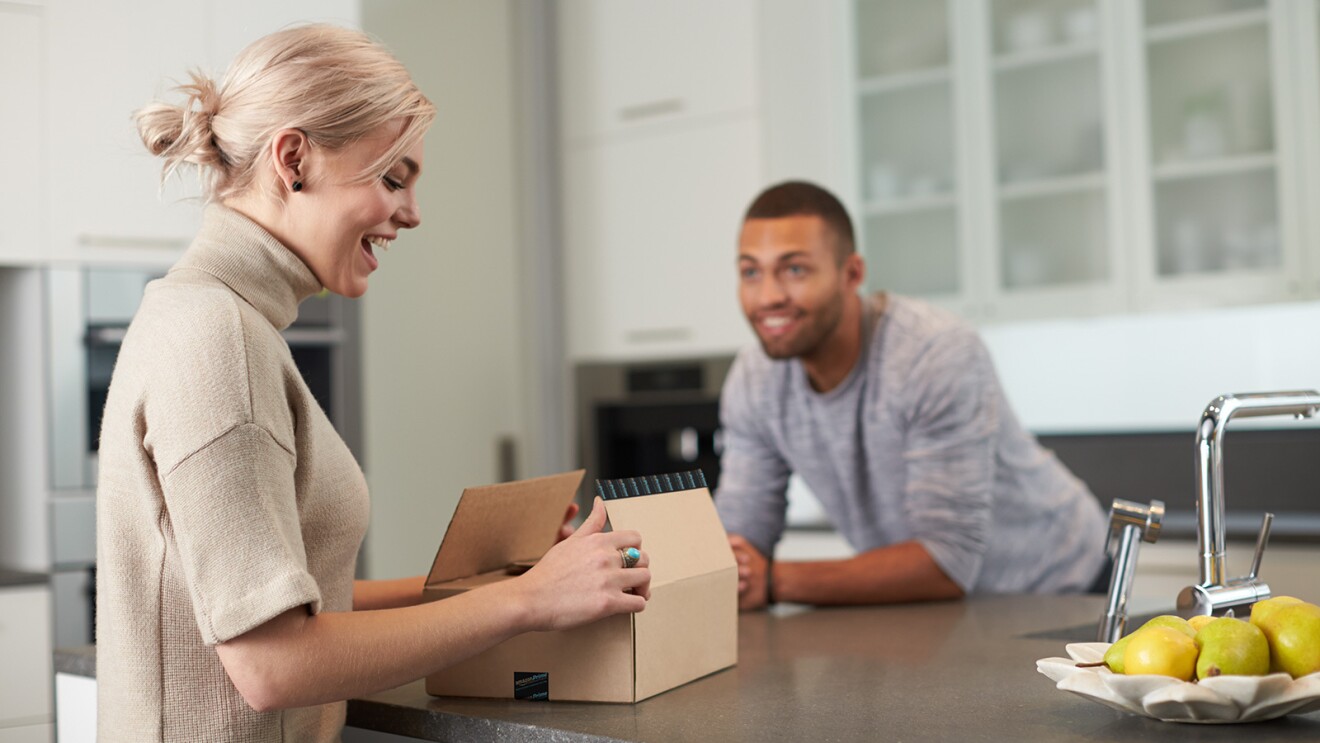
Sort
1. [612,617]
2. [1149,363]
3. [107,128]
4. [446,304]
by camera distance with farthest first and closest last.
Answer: [446,304] < [1149,363] < [107,128] < [612,617]

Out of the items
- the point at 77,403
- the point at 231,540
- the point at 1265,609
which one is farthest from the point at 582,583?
the point at 77,403

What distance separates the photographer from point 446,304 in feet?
13.8

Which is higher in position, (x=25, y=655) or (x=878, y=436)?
(x=878, y=436)

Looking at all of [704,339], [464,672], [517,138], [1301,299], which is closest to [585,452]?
[704,339]

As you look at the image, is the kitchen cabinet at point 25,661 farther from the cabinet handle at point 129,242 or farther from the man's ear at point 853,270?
the man's ear at point 853,270

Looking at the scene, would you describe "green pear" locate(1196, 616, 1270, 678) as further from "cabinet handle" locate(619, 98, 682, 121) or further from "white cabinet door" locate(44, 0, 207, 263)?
"cabinet handle" locate(619, 98, 682, 121)

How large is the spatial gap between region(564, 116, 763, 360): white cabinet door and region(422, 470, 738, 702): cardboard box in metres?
2.36

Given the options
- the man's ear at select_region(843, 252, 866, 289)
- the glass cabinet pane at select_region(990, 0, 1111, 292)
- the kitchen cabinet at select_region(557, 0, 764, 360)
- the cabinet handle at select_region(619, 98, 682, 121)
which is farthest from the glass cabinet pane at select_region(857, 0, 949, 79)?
the man's ear at select_region(843, 252, 866, 289)

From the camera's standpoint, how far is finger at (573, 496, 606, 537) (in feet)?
4.00

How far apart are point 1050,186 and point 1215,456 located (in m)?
2.28

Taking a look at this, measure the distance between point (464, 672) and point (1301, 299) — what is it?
2.49 m

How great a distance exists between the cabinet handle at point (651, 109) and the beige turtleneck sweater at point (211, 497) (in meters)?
2.86

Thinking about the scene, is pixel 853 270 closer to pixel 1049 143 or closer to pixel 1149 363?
pixel 1049 143

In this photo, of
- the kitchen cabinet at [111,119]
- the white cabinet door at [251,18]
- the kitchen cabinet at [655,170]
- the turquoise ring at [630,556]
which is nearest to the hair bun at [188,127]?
the turquoise ring at [630,556]
